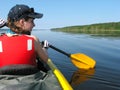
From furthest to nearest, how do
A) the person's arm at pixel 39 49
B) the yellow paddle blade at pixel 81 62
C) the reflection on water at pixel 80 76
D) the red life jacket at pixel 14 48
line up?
1. the yellow paddle blade at pixel 81 62
2. the reflection on water at pixel 80 76
3. the person's arm at pixel 39 49
4. the red life jacket at pixel 14 48

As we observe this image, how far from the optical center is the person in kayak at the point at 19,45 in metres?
4.47

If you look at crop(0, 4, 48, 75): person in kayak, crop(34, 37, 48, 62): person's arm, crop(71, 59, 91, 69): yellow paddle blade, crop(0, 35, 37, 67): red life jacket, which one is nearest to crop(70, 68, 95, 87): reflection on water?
crop(71, 59, 91, 69): yellow paddle blade

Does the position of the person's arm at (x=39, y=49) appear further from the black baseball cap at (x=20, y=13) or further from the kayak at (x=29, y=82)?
the black baseball cap at (x=20, y=13)

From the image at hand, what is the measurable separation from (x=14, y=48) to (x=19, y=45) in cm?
9

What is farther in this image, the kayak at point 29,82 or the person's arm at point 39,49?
the person's arm at point 39,49

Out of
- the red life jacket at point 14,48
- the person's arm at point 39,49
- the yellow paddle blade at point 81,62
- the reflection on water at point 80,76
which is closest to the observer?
the red life jacket at point 14,48

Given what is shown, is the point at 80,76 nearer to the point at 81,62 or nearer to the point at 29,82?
the point at 81,62

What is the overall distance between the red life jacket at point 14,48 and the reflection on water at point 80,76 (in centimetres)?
514

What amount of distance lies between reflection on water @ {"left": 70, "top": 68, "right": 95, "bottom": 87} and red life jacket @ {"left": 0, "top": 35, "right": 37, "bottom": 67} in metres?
5.14

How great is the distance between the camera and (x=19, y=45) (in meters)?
4.49

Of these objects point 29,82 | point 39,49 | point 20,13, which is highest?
point 20,13

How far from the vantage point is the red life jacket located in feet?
14.7

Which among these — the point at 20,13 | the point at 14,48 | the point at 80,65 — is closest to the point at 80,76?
the point at 80,65

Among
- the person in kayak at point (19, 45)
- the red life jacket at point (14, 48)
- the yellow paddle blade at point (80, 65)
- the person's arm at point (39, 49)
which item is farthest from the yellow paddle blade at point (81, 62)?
the red life jacket at point (14, 48)
